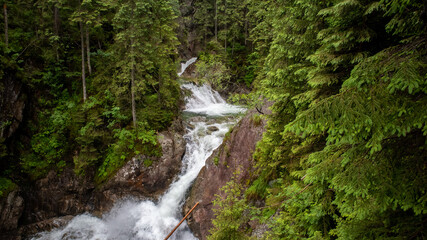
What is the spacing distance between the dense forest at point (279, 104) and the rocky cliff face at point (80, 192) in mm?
645

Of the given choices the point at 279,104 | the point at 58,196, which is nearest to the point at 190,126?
the point at 58,196

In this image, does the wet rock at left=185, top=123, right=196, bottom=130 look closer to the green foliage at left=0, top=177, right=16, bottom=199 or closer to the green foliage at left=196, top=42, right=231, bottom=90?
the green foliage at left=196, top=42, right=231, bottom=90

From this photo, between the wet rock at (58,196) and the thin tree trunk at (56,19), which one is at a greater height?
the thin tree trunk at (56,19)

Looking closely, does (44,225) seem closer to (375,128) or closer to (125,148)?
(125,148)

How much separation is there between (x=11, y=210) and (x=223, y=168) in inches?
483

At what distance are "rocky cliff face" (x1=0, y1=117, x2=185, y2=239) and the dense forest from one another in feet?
2.12

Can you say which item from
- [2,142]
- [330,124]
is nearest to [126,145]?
[2,142]

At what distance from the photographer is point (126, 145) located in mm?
13164

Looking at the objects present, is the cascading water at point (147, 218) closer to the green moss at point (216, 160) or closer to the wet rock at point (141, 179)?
the wet rock at point (141, 179)

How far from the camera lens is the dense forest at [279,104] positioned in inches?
88.0

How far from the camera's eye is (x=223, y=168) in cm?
1067

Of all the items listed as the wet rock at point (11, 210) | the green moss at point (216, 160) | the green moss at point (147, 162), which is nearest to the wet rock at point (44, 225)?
the wet rock at point (11, 210)

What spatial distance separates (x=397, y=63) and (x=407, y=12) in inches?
50.0

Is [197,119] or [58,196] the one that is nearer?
[58,196]
